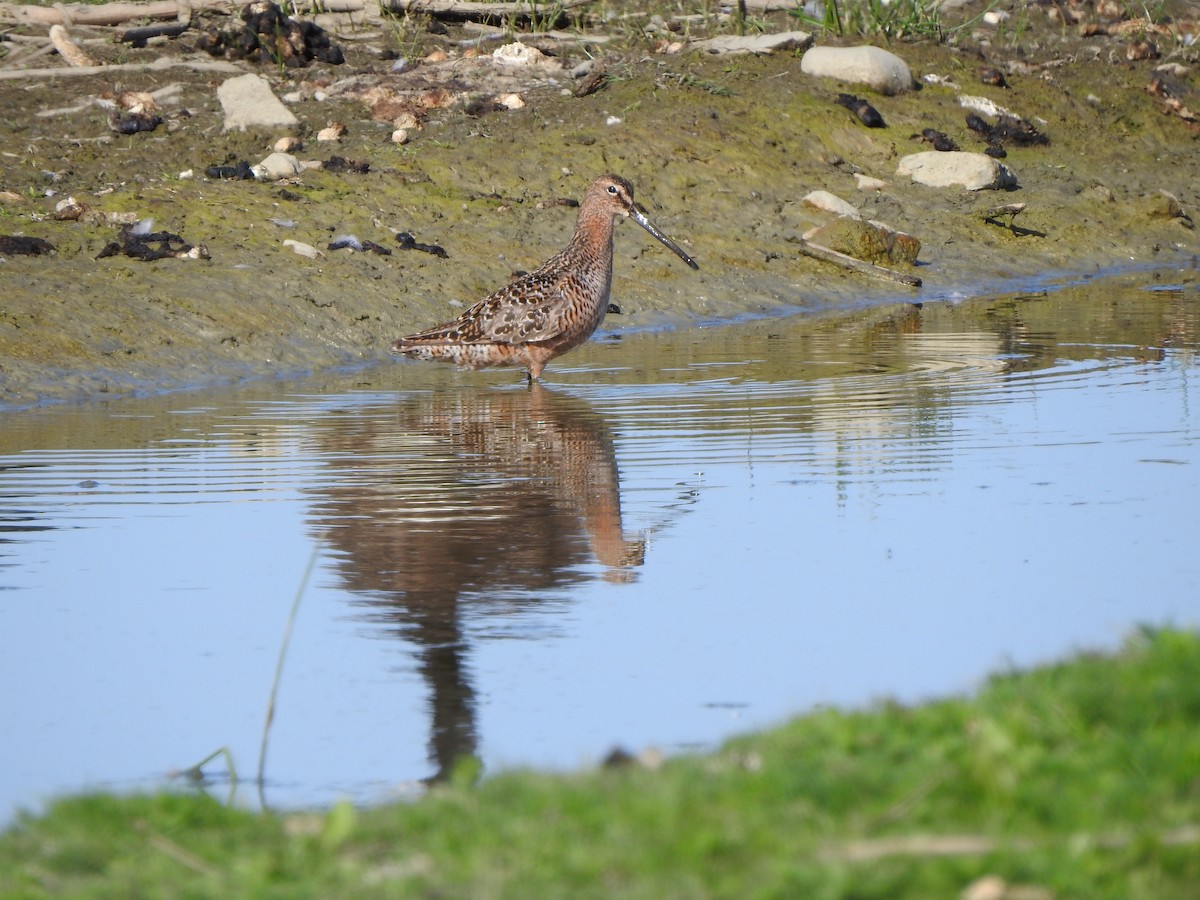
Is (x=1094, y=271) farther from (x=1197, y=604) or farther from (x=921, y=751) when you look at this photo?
(x=921, y=751)

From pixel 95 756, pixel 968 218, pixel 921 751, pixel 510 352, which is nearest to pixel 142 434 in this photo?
pixel 510 352

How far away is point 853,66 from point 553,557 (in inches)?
528

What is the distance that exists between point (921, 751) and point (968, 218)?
14801 mm

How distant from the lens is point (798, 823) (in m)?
3.90

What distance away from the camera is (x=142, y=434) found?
34.3 ft

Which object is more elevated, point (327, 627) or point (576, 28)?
point (576, 28)

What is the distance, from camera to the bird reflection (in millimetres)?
6566

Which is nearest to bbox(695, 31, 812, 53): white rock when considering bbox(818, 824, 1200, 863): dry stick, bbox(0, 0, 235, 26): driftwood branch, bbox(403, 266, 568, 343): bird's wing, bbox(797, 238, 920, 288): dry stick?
bbox(797, 238, 920, 288): dry stick

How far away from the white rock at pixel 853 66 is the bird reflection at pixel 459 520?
9624 mm

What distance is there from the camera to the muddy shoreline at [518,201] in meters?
13.0

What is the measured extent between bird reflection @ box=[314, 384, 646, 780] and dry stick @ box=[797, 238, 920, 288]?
5951 millimetres

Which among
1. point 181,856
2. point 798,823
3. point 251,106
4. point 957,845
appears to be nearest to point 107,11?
point 251,106

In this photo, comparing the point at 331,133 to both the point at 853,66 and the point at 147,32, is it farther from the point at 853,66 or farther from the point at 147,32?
the point at 853,66

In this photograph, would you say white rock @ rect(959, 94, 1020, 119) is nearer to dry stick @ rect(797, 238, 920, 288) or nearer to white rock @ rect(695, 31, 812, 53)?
white rock @ rect(695, 31, 812, 53)
